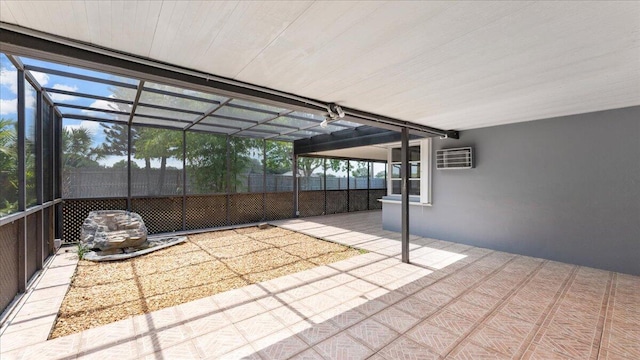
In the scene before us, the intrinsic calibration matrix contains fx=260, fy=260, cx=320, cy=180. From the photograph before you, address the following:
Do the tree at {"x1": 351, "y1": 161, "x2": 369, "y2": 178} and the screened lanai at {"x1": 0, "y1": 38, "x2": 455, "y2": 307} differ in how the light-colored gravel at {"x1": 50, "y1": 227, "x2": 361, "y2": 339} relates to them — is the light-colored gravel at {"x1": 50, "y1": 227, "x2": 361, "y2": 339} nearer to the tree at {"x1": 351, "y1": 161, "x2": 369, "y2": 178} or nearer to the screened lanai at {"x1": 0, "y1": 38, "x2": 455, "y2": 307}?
the screened lanai at {"x1": 0, "y1": 38, "x2": 455, "y2": 307}

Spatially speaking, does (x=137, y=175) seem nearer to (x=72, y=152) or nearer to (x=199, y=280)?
(x=72, y=152)

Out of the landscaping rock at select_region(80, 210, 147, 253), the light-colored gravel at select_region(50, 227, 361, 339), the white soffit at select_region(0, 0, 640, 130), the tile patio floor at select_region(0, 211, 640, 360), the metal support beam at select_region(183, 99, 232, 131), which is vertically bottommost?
the light-colored gravel at select_region(50, 227, 361, 339)

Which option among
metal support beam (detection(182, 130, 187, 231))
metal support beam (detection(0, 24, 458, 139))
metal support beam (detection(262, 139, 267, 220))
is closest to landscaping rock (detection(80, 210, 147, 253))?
metal support beam (detection(182, 130, 187, 231))

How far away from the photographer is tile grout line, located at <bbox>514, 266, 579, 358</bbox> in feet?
7.01

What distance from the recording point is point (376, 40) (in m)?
1.85

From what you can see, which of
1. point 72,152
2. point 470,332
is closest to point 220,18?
point 470,332

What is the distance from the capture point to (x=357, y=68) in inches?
91.4

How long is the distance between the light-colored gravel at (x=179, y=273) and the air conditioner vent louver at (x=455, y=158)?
2.75 metres

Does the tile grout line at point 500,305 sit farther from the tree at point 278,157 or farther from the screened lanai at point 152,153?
the tree at point 278,157

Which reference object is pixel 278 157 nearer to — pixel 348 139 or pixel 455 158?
pixel 348 139

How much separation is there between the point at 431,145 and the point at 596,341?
4425 millimetres

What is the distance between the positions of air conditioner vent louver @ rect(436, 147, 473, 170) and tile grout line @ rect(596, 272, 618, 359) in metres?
2.63

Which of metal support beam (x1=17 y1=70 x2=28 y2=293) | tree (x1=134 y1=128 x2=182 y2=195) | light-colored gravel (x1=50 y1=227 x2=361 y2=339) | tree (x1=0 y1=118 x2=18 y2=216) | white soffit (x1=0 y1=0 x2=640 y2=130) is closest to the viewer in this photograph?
white soffit (x1=0 y1=0 x2=640 y2=130)

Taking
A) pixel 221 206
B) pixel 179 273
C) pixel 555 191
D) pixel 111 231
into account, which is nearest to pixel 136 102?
pixel 111 231
